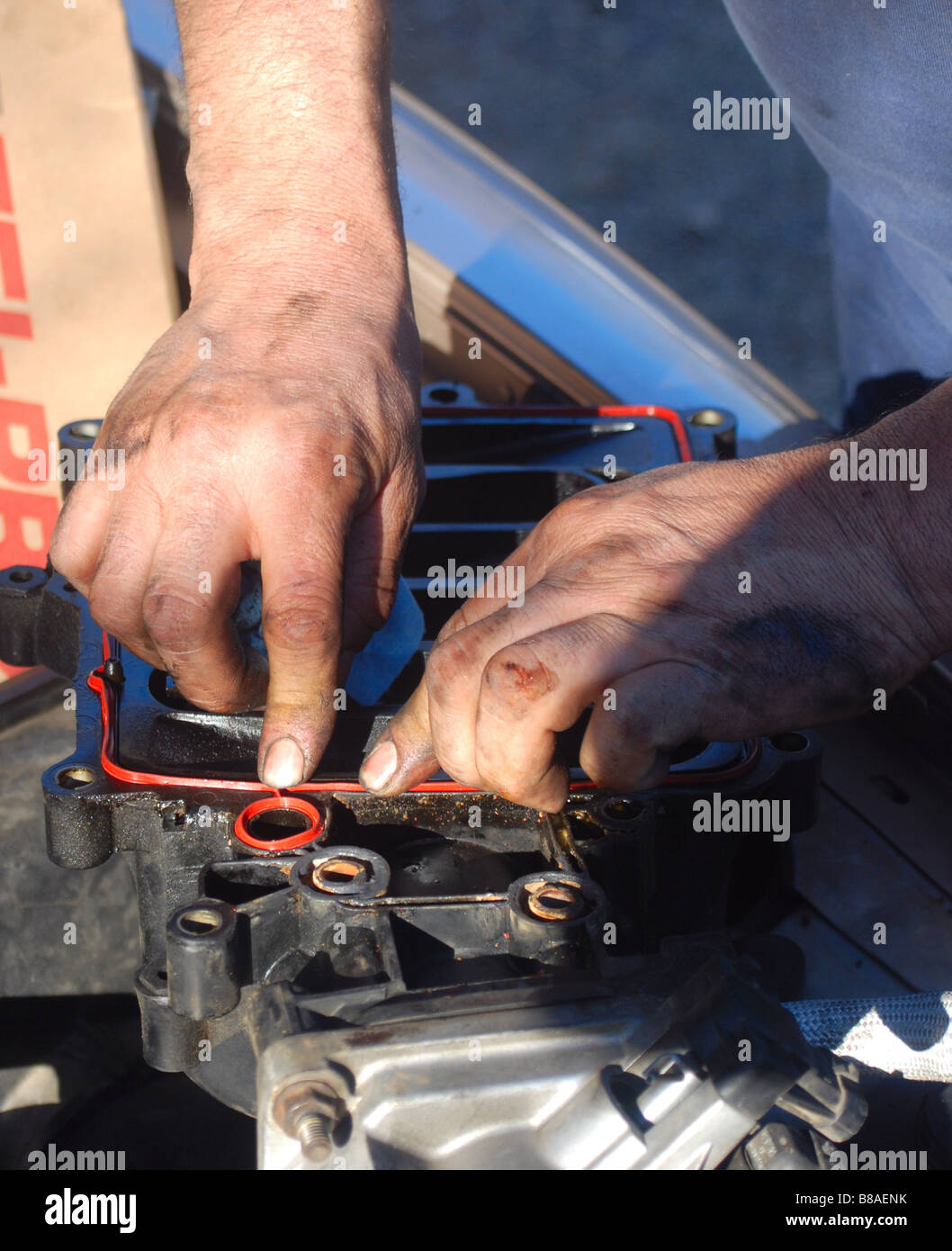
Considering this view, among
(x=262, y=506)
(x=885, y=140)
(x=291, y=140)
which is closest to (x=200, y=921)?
(x=262, y=506)

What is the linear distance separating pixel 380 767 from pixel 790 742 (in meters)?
0.42

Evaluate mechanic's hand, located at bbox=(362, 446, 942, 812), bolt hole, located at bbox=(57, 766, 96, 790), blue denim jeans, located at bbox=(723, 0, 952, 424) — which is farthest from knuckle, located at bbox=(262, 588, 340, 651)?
blue denim jeans, located at bbox=(723, 0, 952, 424)

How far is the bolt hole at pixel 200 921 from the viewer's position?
936mm

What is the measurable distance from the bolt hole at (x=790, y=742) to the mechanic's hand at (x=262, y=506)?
41cm

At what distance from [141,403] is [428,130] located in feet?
3.47

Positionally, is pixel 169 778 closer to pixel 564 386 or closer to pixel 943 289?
pixel 564 386

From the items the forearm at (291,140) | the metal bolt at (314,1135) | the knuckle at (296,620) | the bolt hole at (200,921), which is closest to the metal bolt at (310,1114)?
the metal bolt at (314,1135)

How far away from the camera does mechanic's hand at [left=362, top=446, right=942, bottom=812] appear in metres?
0.92

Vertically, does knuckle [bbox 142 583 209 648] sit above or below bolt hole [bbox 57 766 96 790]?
above

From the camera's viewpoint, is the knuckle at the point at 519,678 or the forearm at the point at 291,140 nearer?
the knuckle at the point at 519,678

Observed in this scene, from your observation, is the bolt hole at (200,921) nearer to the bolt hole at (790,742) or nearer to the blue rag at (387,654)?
the blue rag at (387,654)

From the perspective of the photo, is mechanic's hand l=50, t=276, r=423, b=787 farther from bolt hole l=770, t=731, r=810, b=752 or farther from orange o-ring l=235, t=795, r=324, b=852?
bolt hole l=770, t=731, r=810, b=752

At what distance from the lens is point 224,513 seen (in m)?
1.08

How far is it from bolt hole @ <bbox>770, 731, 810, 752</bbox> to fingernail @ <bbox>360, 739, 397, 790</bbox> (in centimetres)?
39
